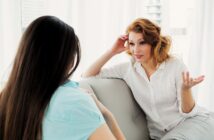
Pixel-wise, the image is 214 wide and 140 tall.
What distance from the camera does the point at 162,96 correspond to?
1885mm

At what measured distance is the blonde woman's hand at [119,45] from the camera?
6.72 ft

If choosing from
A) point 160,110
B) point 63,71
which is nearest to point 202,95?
point 160,110

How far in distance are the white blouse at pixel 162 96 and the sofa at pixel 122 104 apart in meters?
0.05

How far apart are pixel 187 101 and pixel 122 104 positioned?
0.41 meters

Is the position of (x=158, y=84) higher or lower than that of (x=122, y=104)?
higher

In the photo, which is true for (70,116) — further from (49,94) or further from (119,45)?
(119,45)

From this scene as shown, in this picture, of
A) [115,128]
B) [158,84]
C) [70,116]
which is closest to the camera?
[70,116]

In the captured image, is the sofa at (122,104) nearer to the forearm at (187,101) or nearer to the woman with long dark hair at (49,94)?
the forearm at (187,101)

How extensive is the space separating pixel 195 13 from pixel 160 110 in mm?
1160

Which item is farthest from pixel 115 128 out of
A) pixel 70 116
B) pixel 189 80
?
pixel 189 80

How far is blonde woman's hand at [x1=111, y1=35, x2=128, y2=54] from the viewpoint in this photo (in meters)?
2.05

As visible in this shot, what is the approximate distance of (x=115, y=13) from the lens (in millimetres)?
2568

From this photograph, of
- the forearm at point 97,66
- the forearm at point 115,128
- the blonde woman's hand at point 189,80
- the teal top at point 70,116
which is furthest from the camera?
the forearm at point 97,66

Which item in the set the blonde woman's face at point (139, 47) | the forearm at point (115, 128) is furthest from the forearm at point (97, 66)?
the forearm at point (115, 128)
